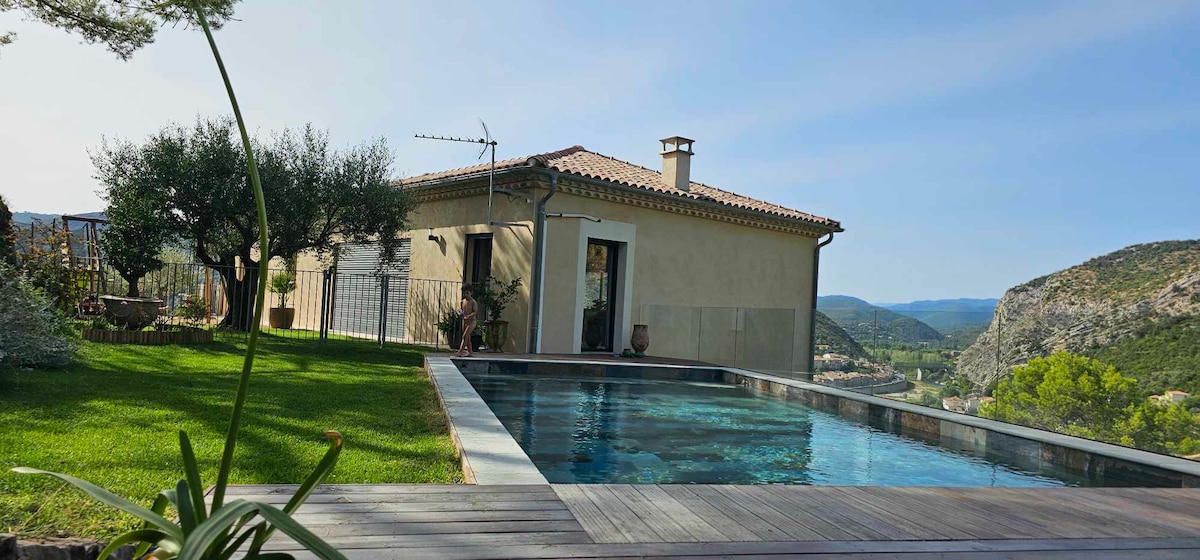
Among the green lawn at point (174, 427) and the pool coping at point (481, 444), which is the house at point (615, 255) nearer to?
the green lawn at point (174, 427)

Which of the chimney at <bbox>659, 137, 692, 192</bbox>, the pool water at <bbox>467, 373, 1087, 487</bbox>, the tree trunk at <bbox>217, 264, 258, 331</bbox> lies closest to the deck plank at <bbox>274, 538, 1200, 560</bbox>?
the pool water at <bbox>467, 373, 1087, 487</bbox>

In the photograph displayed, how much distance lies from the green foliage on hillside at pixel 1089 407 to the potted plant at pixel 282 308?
1559 cm

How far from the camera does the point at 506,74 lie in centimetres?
1220

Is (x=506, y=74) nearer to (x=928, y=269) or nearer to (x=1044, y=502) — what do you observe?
(x=1044, y=502)

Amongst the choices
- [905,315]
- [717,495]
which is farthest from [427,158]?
[717,495]

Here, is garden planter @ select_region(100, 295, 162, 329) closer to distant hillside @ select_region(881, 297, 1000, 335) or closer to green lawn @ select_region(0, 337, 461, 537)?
green lawn @ select_region(0, 337, 461, 537)

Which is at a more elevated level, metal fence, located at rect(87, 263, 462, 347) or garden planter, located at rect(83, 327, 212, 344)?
metal fence, located at rect(87, 263, 462, 347)

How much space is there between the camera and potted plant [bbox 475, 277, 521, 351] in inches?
512

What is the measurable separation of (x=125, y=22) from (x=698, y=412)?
8788 millimetres

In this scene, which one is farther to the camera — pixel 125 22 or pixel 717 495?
pixel 125 22

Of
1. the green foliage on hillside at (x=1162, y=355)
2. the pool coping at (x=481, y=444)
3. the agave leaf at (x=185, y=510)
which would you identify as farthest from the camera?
the green foliage on hillside at (x=1162, y=355)

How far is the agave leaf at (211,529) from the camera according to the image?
1280 mm

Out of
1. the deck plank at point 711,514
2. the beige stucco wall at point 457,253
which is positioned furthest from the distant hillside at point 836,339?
→ the deck plank at point 711,514

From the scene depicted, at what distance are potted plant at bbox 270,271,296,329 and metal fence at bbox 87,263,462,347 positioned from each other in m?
0.03
